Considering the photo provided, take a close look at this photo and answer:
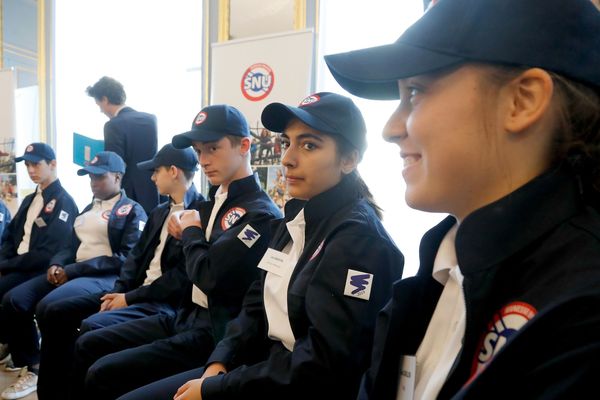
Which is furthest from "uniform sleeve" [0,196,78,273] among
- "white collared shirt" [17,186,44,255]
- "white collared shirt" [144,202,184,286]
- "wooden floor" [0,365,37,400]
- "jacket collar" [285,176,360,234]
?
"jacket collar" [285,176,360,234]

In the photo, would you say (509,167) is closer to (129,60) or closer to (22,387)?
(22,387)

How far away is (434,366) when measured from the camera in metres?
0.62

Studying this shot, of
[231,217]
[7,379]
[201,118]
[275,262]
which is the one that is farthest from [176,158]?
[7,379]

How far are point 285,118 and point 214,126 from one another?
52cm

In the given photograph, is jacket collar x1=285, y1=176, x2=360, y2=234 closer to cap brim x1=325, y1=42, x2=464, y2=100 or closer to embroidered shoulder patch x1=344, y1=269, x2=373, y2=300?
embroidered shoulder patch x1=344, y1=269, x2=373, y2=300

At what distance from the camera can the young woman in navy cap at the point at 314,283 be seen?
950 millimetres

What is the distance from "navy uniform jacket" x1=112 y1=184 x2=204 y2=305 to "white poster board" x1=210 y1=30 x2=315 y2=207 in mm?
711

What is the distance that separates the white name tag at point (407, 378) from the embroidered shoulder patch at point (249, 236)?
2.77ft

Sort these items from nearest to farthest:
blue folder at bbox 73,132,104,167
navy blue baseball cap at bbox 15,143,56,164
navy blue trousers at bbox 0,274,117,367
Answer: navy blue trousers at bbox 0,274,117,367
navy blue baseball cap at bbox 15,143,56,164
blue folder at bbox 73,132,104,167

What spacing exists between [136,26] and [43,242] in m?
2.26

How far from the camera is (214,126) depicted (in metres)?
1.67

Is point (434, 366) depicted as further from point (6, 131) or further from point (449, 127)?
point (6, 131)

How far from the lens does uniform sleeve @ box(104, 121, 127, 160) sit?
3045 millimetres

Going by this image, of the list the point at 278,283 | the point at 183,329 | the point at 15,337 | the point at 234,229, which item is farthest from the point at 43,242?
the point at 278,283
